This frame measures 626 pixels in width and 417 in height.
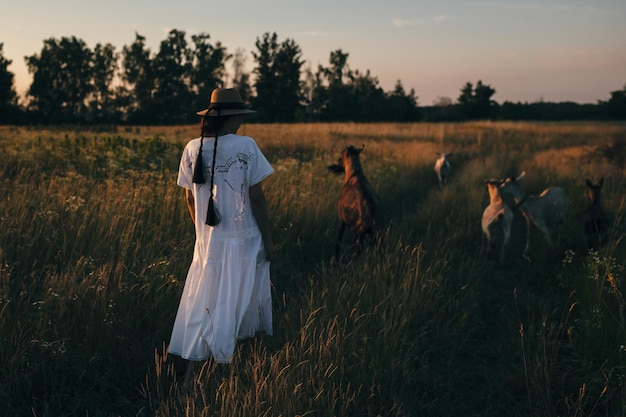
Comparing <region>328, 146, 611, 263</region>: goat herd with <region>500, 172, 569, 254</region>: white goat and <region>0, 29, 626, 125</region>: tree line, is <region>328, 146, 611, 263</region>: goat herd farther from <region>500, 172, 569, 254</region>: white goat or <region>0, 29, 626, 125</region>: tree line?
<region>0, 29, 626, 125</region>: tree line

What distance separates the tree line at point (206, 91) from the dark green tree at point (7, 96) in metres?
3.72

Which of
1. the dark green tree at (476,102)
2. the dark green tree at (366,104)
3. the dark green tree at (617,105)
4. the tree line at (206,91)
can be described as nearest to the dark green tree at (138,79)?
the tree line at (206,91)

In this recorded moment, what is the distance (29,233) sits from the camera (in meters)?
4.96

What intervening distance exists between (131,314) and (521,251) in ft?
19.0

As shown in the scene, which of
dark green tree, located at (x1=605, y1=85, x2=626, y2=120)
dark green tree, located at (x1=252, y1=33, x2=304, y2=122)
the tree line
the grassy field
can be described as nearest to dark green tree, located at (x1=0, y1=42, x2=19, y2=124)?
the tree line

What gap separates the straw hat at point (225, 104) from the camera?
3.14 metres

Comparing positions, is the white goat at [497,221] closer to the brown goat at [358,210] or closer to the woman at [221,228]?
the brown goat at [358,210]

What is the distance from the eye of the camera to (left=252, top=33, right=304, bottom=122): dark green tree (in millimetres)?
66188

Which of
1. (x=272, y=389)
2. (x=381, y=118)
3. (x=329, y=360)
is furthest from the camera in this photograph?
(x=381, y=118)

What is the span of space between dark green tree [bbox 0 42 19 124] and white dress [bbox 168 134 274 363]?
53773 mm

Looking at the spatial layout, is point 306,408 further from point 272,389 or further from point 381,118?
point 381,118

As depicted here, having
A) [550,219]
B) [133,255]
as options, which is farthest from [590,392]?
[550,219]

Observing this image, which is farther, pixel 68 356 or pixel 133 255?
pixel 133 255

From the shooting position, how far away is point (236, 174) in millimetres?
3148
